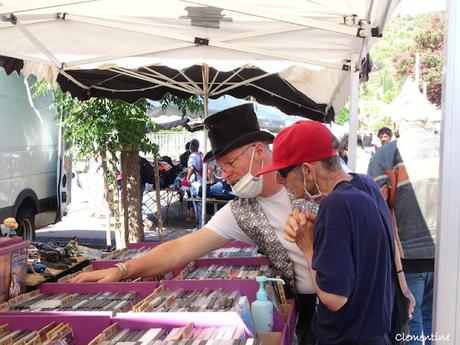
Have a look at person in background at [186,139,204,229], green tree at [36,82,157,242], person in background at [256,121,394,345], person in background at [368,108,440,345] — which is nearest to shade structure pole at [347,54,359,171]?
person in background at [368,108,440,345]

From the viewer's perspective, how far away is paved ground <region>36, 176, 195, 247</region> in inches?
411

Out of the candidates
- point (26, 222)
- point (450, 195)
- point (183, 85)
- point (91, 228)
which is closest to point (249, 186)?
point (450, 195)

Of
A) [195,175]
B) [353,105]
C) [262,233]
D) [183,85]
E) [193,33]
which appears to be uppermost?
[193,33]

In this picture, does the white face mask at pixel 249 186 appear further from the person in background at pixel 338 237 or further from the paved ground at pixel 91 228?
the paved ground at pixel 91 228

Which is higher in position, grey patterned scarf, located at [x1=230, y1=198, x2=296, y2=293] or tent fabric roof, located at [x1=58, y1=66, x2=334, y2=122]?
tent fabric roof, located at [x1=58, y1=66, x2=334, y2=122]

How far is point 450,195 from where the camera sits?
1.38 meters

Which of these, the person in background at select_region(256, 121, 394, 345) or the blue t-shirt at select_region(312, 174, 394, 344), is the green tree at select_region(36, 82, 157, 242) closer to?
the person in background at select_region(256, 121, 394, 345)

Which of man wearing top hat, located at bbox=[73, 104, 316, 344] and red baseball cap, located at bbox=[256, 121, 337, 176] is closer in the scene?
red baseball cap, located at bbox=[256, 121, 337, 176]

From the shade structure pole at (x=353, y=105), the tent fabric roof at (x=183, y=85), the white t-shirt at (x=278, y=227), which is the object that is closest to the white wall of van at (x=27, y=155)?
the tent fabric roof at (x=183, y=85)

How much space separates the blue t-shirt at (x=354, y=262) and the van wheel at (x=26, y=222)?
7297 millimetres

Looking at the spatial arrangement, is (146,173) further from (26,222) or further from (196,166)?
(26,222)

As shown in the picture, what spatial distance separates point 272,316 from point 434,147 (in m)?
2.21

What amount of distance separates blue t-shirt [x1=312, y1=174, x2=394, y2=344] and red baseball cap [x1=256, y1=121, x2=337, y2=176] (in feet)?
0.45

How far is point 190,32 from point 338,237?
2.87 meters
